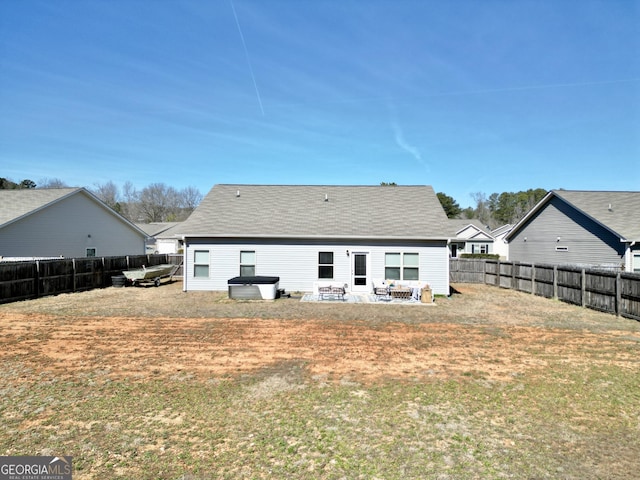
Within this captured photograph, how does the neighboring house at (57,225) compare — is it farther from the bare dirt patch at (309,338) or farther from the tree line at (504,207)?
the tree line at (504,207)

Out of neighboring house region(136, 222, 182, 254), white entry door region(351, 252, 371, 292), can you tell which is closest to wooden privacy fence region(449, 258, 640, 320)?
white entry door region(351, 252, 371, 292)

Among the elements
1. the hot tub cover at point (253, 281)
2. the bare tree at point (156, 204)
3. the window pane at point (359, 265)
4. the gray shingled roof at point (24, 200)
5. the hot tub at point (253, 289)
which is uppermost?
the bare tree at point (156, 204)

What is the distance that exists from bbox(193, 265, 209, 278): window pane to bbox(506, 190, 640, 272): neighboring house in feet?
69.3

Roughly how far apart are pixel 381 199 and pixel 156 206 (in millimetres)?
73893

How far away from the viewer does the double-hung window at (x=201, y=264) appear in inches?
701

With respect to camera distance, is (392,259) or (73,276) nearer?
(392,259)

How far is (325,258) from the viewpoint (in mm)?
17547

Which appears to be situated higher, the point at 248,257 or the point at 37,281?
the point at 248,257

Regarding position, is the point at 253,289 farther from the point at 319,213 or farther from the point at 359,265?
the point at 319,213

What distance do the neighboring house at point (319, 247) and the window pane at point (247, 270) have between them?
2.0 inches

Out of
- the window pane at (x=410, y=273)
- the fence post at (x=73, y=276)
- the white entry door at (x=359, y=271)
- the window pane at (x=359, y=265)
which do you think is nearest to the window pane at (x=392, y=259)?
the window pane at (x=410, y=273)

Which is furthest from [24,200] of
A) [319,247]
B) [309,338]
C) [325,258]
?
[309,338]

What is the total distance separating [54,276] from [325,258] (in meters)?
13.3

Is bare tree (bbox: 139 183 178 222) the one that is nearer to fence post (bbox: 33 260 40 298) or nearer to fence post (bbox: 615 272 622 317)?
fence post (bbox: 33 260 40 298)
